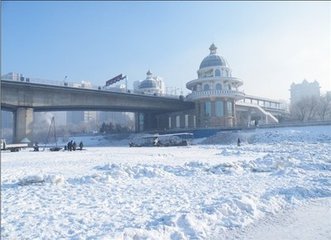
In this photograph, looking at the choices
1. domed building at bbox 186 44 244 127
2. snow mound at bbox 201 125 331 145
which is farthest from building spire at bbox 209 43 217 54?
snow mound at bbox 201 125 331 145

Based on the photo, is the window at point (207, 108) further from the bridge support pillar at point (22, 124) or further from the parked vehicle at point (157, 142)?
the bridge support pillar at point (22, 124)

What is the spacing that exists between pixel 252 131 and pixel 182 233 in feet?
167

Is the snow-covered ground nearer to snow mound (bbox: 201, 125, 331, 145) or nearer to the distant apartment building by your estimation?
snow mound (bbox: 201, 125, 331, 145)

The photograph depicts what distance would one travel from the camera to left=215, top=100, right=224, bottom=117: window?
6809 cm

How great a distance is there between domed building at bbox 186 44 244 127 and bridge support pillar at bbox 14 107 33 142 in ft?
114

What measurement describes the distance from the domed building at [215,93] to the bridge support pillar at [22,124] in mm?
34799

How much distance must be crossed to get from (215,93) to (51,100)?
107 ft

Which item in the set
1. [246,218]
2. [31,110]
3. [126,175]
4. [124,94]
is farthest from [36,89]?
[246,218]

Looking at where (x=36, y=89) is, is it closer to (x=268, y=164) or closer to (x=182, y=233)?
(x=268, y=164)

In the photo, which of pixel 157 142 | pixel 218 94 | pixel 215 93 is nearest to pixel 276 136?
pixel 157 142

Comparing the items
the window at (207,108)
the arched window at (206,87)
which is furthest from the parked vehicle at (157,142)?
the arched window at (206,87)

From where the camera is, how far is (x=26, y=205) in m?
8.15

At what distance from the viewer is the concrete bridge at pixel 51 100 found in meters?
45.3

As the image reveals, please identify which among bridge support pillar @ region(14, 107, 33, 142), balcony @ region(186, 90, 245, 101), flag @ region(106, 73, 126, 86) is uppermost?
flag @ region(106, 73, 126, 86)
